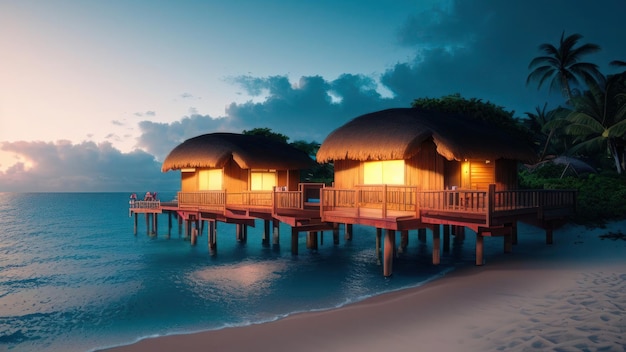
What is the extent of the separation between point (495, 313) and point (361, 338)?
11.0ft

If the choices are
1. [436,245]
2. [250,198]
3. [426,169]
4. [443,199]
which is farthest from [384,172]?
[250,198]

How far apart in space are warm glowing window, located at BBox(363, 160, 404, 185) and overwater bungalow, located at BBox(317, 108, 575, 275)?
0.04 meters

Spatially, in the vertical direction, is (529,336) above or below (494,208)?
below

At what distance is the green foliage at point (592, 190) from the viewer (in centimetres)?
2142

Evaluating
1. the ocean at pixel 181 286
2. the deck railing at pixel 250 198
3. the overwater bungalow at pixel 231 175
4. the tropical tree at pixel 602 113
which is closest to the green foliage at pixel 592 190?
the tropical tree at pixel 602 113

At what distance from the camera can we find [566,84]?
35406 mm

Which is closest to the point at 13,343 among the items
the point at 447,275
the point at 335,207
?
the point at 335,207

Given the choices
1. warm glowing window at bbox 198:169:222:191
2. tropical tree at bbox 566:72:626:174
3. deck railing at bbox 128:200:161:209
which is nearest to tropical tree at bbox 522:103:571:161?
tropical tree at bbox 566:72:626:174

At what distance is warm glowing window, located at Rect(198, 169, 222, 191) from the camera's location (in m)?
23.7

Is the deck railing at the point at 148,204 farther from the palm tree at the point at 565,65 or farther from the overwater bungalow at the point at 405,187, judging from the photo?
the palm tree at the point at 565,65

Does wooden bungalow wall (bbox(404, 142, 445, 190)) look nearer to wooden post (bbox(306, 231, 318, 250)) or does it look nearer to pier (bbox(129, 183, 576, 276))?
pier (bbox(129, 183, 576, 276))

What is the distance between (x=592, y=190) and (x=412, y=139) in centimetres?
1686

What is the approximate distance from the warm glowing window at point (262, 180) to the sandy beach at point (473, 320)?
1270 cm

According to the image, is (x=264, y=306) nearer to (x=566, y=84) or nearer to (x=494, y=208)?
(x=494, y=208)
